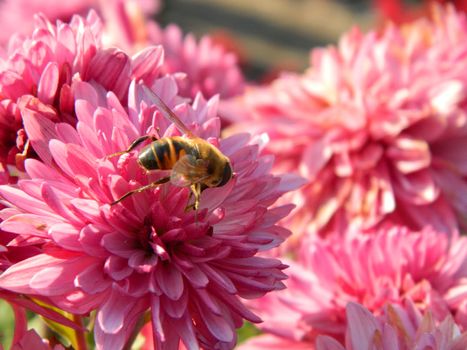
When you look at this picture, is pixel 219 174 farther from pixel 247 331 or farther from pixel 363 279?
pixel 247 331

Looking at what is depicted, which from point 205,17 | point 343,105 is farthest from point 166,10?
point 343,105

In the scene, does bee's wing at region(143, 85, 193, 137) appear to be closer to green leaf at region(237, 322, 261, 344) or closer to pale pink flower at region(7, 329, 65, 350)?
pale pink flower at region(7, 329, 65, 350)

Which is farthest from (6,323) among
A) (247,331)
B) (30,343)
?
(30,343)

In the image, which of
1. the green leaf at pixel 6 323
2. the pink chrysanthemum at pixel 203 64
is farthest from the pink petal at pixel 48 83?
the pink chrysanthemum at pixel 203 64

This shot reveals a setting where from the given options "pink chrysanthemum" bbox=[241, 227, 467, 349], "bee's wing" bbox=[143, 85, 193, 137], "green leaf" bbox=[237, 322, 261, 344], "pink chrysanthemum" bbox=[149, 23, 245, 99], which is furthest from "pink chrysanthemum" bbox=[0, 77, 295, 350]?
"pink chrysanthemum" bbox=[149, 23, 245, 99]

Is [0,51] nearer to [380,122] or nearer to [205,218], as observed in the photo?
[205,218]

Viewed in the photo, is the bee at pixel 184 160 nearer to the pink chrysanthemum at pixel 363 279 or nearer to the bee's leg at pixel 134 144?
the bee's leg at pixel 134 144

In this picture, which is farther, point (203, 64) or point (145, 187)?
point (203, 64)
